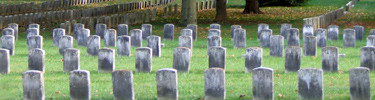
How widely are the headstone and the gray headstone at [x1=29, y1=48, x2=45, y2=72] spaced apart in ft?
18.4

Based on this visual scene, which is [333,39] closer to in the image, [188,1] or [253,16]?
[188,1]

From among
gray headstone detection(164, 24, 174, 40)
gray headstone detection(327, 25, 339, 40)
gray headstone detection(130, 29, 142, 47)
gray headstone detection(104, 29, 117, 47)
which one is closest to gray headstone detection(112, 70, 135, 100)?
gray headstone detection(130, 29, 142, 47)

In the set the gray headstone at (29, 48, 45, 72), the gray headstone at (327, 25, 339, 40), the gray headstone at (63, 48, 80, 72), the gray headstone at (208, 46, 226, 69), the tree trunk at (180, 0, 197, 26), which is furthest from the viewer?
the tree trunk at (180, 0, 197, 26)

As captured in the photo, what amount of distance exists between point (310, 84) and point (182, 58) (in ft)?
11.3

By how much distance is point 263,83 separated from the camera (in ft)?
33.1

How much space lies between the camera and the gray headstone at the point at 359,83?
9.98 metres

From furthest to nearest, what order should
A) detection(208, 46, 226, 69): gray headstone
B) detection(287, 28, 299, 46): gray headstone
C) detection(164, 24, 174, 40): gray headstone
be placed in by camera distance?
detection(164, 24, 174, 40): gray headstone < detection(287, 28, 299, 46): gray headstone < detection(208, 46, 226, 69): gray headstone

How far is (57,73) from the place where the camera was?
13156 millimetres

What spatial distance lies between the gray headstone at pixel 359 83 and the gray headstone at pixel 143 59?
431 cm

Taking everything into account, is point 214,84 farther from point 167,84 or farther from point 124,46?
point 124,46

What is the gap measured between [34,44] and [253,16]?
1753 centimetres

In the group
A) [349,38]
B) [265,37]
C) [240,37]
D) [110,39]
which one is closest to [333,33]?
[349,38]

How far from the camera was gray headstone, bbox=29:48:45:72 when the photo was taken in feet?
42.4

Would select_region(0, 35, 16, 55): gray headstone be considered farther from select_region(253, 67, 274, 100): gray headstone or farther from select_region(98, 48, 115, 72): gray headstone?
select_region(253, 67, 274, 100): gray headstone
